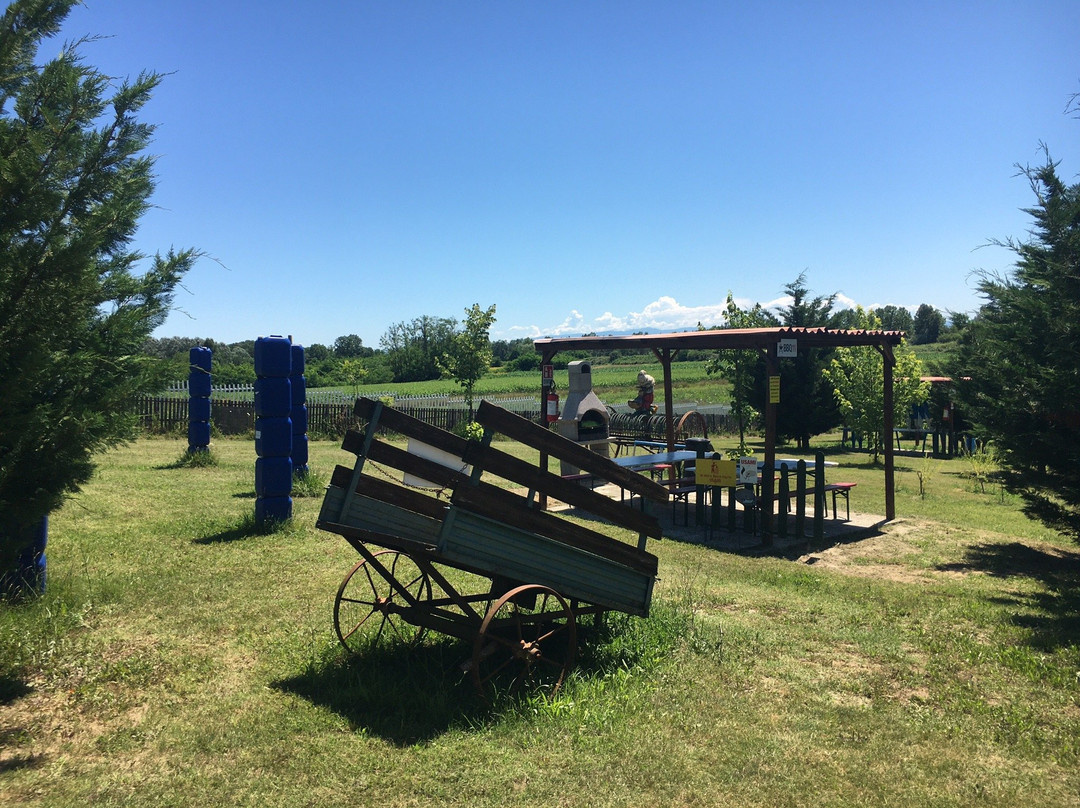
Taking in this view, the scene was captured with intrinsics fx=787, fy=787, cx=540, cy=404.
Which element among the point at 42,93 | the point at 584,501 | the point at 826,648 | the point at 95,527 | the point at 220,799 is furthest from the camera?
the point at 95,527

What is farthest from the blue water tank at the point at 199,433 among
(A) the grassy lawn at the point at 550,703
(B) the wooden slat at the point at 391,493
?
(B) the wooden slat at the point at 391,493

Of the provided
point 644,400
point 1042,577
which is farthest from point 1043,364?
point 644,400

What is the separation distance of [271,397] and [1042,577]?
9.67m

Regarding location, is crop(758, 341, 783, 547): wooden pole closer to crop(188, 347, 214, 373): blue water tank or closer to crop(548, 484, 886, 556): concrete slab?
crop(548, 484, 886, 556): concrete slab

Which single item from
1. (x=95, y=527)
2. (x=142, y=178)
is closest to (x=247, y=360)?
(x=95, y=527)

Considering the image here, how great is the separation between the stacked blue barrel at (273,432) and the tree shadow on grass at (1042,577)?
812 cm

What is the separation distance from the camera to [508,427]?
479cm

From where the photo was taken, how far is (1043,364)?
30.5 ft

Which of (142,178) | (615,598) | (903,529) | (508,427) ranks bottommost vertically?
(903,529)

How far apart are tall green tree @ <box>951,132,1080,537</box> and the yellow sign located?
333 cm

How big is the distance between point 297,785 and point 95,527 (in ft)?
23.2

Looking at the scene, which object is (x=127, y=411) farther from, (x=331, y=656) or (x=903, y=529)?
(x=903, y=529)

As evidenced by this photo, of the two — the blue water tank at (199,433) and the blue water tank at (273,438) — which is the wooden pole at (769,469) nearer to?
the blue water tank at (273,438)

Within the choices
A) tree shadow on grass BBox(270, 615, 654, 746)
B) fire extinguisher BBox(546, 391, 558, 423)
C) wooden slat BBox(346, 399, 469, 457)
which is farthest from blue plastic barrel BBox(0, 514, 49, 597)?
fire extinguisher BBox(546, 391, 558, 423)
